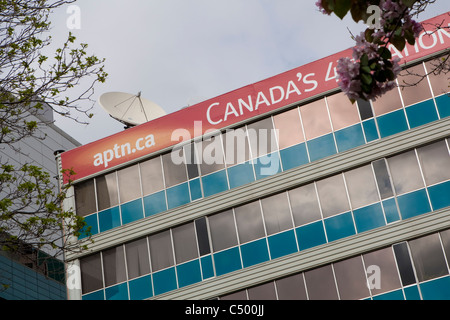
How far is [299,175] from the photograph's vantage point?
27281 millimetres

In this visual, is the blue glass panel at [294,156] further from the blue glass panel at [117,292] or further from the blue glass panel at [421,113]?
the blue glass panel at [117,292]

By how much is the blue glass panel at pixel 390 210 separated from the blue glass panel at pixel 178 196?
701 cm

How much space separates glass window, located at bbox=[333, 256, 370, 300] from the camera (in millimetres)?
25172

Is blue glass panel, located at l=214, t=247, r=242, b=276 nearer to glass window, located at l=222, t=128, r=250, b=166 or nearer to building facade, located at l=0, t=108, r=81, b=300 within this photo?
glass window, located at l=222, t=128, r=250, b=166

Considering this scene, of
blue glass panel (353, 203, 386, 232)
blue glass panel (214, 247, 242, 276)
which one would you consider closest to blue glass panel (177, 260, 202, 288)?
blue glass panel (214, 247, 242, 276)

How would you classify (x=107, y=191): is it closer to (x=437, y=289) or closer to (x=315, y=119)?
(x=315, y=119)

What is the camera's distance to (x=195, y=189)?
28953mm

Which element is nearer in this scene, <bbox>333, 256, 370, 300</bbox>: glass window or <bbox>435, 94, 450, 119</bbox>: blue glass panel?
<bbox>333, 256, 370, 300</bbox>: glass window

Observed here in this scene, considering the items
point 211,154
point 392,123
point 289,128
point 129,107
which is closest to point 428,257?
point 392,123

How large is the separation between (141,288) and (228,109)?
6946 mm

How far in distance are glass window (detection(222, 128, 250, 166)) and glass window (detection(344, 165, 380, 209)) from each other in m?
3.73
